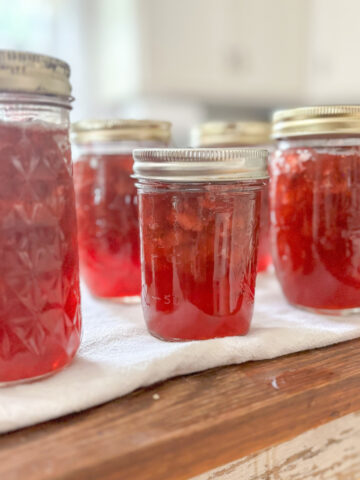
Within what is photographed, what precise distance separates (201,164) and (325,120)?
0.54 ft

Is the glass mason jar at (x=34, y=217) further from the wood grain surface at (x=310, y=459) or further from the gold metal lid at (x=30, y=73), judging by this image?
the wood grain surface at (x=310, y=459)

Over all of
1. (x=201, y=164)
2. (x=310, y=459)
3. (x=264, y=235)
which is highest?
(x=201, y=164)

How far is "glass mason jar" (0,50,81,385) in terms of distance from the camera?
0.37 metres

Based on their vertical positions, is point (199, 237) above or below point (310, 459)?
above

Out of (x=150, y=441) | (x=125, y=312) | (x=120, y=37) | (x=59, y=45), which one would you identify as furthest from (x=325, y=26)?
(x=150, y=441)

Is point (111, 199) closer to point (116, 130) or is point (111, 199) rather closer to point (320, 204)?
point (116, 130)

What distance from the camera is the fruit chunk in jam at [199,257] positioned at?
0.45 metres

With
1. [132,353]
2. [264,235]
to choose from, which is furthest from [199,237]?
[264,235]

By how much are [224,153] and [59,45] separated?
2181mm

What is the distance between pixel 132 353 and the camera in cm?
45

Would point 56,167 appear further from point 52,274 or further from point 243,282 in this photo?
point 243,282

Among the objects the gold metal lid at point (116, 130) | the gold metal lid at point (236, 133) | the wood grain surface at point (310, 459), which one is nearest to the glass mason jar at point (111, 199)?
the gold metal lid at point (116, 130)

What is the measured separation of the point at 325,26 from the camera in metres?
2.73

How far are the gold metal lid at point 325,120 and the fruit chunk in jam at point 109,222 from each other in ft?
0.64
